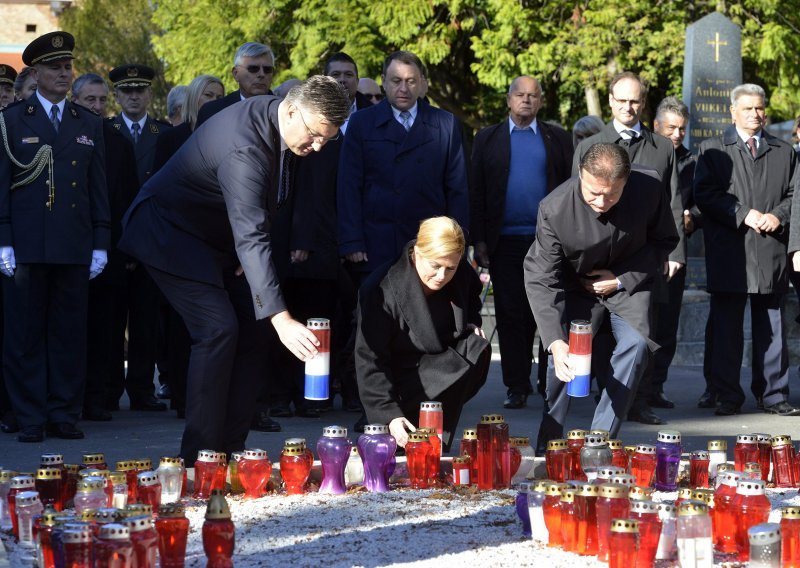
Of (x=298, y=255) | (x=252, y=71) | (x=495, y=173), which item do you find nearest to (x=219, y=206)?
(x=298, y=255)

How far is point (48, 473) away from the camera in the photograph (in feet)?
19.6

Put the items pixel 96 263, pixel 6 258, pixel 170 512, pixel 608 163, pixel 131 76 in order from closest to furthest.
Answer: pixel 170 512
pixel 608 163
pixel 6 258
pixel 96 263
pixel 131 76

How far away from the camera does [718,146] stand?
32.7 feet

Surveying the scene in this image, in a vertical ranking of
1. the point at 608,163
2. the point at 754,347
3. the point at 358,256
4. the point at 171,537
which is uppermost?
the point at 608,163

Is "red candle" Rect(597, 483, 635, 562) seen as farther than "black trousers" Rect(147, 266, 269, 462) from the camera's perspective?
No

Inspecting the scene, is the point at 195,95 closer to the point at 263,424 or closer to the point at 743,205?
the point at 263,424

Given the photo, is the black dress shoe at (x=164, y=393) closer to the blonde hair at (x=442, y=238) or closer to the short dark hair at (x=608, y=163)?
the blonde hair at (x=442, y=238)

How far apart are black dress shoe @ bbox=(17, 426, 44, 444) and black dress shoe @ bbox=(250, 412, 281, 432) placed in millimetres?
1291

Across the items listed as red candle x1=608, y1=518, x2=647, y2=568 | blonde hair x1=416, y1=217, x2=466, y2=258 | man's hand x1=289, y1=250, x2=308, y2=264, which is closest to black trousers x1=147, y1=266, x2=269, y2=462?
blonde hair x1=416, y1=217, x2=466, y2=258

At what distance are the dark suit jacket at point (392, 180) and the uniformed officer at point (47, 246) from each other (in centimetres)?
158

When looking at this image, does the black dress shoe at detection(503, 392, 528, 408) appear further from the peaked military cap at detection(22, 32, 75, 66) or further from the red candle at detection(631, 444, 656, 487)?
the peaked military cap at detection(22, 32, 75, 66)

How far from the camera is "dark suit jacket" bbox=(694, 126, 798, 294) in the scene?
968 cm

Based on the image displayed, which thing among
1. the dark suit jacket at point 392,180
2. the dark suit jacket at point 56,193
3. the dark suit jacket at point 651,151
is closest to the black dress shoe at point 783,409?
the dark suit jacket at point 651,151

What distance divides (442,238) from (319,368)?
1.17 metres
